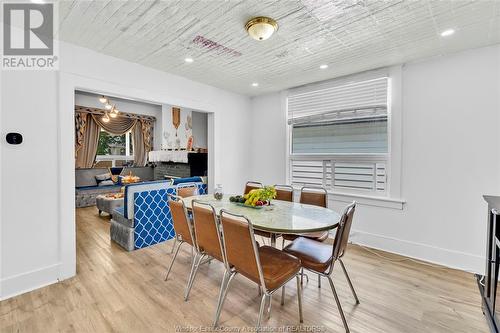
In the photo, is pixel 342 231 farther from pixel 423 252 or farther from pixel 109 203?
pixel 109 203

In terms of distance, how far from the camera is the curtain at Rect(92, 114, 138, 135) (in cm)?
677

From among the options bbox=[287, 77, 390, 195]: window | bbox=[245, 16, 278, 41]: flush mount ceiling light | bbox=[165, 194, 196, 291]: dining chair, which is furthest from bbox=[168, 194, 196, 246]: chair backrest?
bbox=[287, 77, 390, 195]: window

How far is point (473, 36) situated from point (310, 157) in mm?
2356

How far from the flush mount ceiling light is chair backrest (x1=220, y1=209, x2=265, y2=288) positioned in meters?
1.56

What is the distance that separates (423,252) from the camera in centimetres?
293

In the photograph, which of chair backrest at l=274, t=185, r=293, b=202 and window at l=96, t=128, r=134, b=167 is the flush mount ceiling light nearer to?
chair backrest at l=274, t=185, r=293, b=202

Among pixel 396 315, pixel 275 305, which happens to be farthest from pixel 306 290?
pixel 396 315

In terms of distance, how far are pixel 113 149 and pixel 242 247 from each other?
7310 mm

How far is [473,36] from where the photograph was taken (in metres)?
2.32

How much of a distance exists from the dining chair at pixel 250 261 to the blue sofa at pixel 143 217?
198 cm

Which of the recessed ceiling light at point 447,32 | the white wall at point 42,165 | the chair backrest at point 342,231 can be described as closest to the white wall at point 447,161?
the recessed ceiling light at point 447,32

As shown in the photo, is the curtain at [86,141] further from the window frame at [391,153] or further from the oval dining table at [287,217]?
the window frame at [391,153]

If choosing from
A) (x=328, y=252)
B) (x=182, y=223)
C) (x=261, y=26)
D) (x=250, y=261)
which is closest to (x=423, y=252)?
(x=328, y=252)

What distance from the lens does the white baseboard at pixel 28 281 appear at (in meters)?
2.16
